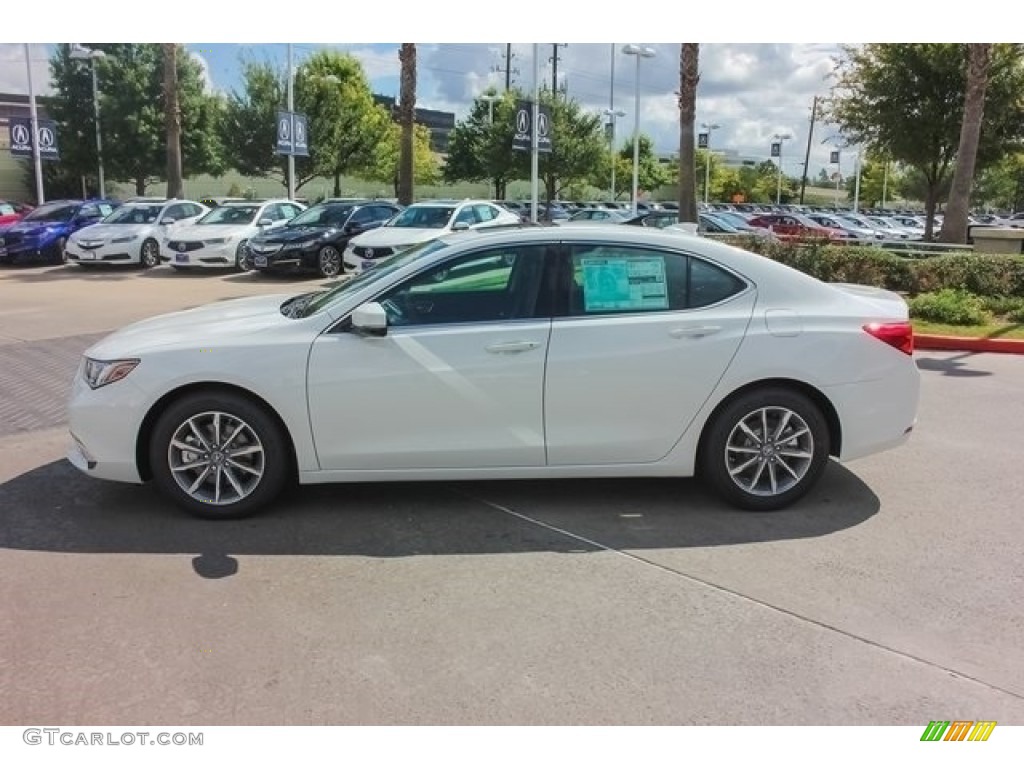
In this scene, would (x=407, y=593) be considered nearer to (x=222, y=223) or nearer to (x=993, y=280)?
(x=993, y=280)

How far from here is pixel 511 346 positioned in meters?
4.57

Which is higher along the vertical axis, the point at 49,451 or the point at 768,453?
the point at 768,453

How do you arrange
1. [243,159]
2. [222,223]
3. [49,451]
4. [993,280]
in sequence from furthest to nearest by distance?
[243,159] → [222,223] → [993,280] → [49,451]

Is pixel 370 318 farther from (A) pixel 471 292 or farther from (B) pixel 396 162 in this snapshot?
(B) pixel 396 162

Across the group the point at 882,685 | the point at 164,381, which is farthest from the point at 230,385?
the point at 882,685

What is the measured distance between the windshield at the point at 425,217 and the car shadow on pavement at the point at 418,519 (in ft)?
40.5

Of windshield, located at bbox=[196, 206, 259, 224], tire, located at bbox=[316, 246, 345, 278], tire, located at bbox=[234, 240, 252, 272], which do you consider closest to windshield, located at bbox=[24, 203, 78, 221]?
windshield, located at bbox=[196, 206, 259, 224]

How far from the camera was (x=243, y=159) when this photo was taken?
39.3m

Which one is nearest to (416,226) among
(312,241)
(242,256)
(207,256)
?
(312,241)

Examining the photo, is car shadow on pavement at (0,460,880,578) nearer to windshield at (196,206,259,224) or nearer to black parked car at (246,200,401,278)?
black parked car at (246,200,401,278)

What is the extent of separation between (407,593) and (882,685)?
1.95 m

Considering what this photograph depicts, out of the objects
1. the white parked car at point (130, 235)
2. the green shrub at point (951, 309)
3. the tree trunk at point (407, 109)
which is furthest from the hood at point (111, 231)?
the green shrub at point (951, 309)

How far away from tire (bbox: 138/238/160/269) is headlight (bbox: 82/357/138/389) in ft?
54.1

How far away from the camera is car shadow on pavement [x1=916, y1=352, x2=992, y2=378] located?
8.80 meters
